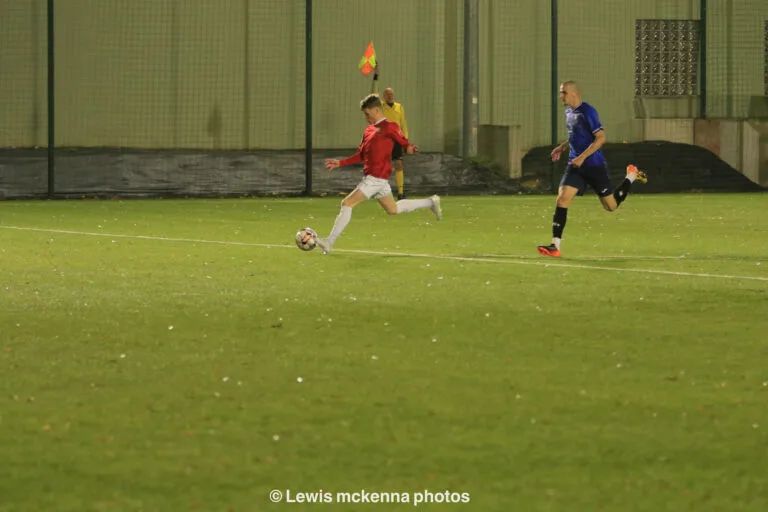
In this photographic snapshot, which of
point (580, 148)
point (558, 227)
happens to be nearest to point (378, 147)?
point (558, 227)

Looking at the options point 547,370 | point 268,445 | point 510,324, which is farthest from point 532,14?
point 268,445

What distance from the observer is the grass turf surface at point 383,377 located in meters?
6.91

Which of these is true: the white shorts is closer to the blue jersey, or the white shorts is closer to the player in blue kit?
the player in blue kit

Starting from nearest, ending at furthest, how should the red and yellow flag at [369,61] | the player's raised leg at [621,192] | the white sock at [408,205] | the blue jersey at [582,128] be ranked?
1. the blue jersey at [582,128]
2. the white sock at [408,205]
3. the player's raised leg at [621,192]
4. the red and yellow flag at [369,61]

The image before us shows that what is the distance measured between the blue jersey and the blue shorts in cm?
7

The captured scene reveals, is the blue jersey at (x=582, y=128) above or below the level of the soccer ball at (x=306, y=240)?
above

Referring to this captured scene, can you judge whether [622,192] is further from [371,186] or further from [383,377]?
[383,377]

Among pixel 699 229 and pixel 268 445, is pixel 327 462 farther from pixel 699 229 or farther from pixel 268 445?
pixel 699 229

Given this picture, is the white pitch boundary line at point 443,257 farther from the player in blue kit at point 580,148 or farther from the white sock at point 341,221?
the player in blue kit at point 580,148

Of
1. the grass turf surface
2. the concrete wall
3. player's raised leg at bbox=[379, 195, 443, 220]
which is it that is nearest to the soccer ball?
the grass turf surface

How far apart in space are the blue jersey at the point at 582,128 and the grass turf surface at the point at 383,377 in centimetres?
108

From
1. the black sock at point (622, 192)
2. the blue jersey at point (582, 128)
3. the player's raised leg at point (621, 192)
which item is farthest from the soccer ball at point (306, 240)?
the black sock at point (622, 192)

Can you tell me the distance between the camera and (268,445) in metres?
7.60

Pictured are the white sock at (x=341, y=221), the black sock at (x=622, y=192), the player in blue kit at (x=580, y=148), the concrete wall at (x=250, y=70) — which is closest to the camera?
the white sock at (x=341, y=221)
